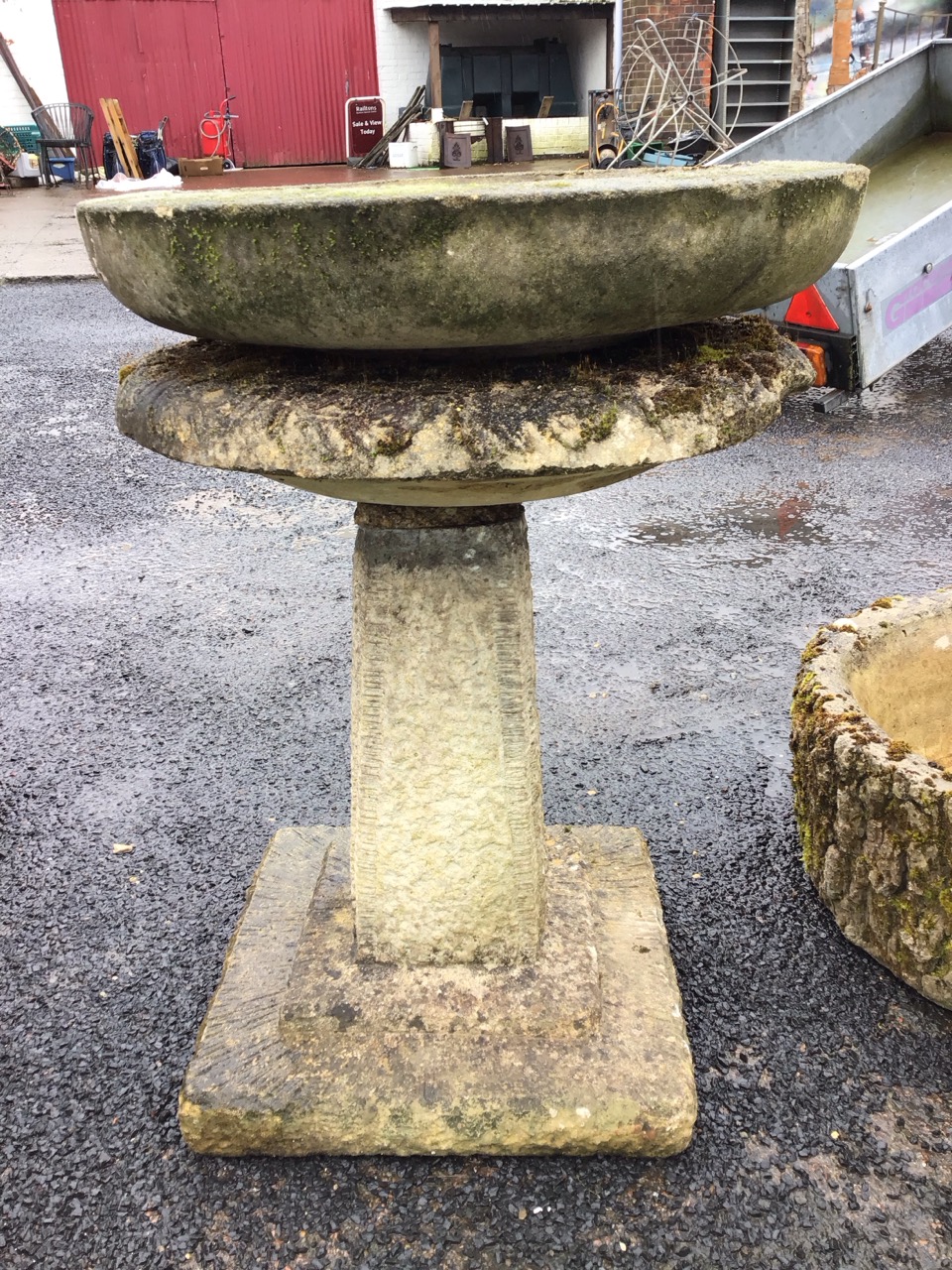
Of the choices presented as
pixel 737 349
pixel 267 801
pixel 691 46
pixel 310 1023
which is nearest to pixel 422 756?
pixel 310 1023

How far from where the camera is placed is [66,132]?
45.7ft

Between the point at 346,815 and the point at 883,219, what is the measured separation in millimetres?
4914

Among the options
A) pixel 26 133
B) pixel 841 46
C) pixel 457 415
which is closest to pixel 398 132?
pixel 26 133

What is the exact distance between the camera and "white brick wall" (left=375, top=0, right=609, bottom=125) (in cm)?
1390

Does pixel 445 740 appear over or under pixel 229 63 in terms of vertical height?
under

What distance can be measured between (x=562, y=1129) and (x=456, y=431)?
1.04 m

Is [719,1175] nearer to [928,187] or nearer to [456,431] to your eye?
[456,431]

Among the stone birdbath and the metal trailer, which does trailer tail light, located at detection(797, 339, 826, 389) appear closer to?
the metal trailer

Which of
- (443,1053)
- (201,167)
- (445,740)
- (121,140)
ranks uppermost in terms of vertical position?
(121,140)

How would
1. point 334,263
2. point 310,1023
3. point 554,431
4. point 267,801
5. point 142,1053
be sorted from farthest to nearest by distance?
point 267,801
point 142,1053
point 310,1023
point 554,431
point 334,263

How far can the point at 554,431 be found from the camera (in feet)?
3.82

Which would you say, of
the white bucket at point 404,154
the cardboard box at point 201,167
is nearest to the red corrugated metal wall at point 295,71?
the cardboard box at point 201,167

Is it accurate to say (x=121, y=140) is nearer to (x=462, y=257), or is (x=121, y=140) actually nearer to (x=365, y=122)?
(x=365, y=122)

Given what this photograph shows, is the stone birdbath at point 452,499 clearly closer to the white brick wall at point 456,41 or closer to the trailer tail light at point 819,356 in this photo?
the trailer tail light at point 819,356
